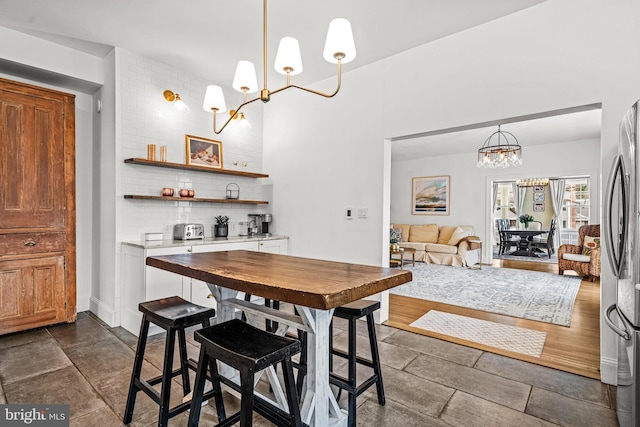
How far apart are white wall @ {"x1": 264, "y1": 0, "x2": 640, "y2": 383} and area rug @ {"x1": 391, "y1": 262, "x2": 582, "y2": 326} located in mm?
1578

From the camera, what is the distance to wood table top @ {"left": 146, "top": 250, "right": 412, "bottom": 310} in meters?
1.33

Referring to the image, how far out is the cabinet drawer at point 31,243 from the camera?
311 cm

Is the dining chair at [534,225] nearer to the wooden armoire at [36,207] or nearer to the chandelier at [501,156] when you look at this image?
the chandelier at [501,156]

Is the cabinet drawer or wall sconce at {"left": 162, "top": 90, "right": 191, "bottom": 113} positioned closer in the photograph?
the cabinet drawer

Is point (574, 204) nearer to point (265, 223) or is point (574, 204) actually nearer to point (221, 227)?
point (265, 223)

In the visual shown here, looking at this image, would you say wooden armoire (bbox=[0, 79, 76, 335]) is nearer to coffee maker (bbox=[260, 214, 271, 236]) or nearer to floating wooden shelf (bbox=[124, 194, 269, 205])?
floating wooden shelf (bbox=[124, 194, 269, 205])

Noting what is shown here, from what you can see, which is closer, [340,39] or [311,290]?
[311,290]

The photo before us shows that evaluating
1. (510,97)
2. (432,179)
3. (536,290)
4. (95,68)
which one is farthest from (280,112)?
(432,179)

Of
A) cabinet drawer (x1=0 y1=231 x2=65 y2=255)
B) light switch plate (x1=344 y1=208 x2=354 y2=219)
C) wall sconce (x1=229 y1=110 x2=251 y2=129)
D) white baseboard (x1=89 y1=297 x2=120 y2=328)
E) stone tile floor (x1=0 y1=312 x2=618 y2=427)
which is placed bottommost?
stone tile floor (x1=0 y1=312 x2=618 y2=427)

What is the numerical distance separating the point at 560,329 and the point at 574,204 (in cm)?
817

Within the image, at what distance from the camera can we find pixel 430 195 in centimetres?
887

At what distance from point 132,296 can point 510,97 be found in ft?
12.7

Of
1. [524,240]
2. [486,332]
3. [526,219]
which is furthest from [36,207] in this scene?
[526,219]

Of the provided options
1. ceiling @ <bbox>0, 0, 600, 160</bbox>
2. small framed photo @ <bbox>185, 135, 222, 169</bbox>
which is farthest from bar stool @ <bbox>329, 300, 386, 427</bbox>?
small framed photo @ <bbox>185, 135, 222, 169</bbox>
